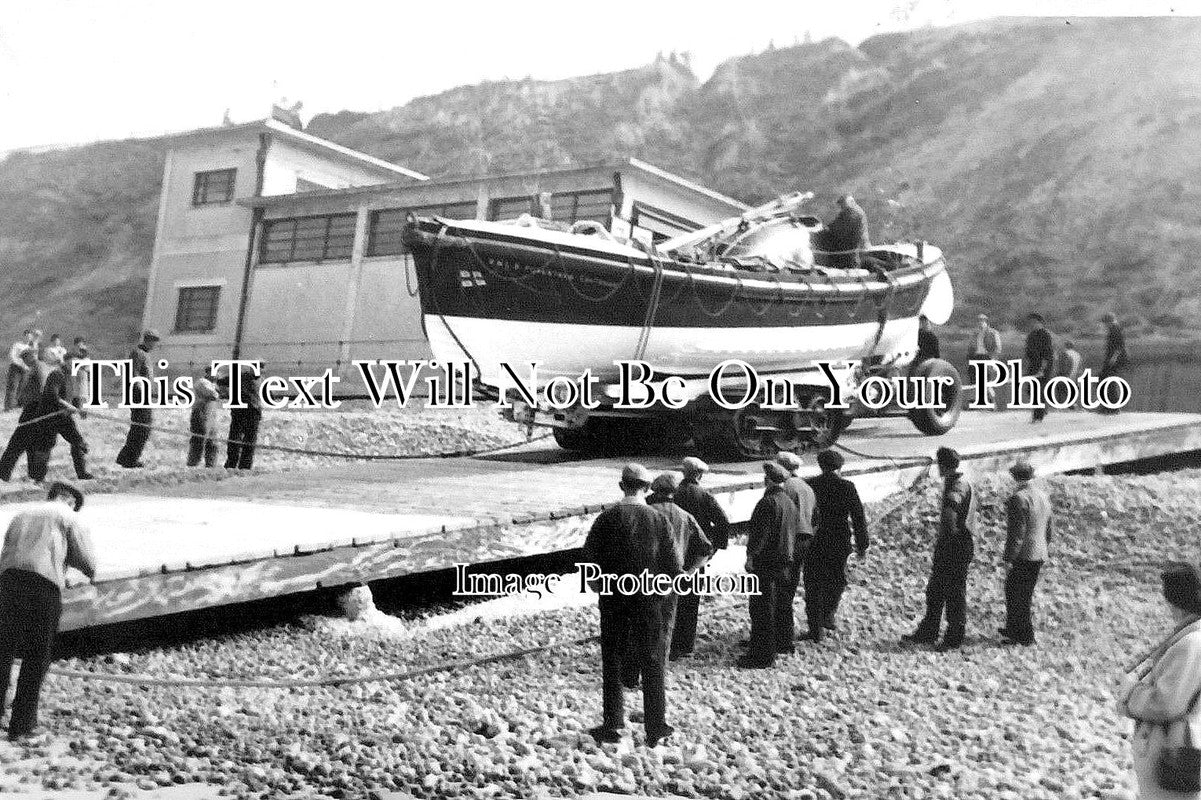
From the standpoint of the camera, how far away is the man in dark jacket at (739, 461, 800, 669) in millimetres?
6207

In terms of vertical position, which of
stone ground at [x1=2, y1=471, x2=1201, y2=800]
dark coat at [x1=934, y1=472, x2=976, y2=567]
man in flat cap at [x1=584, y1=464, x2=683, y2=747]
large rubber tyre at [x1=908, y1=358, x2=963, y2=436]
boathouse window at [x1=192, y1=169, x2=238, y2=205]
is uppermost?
boathouse window at [x1=192, y1=169, x2=238, y2=205]

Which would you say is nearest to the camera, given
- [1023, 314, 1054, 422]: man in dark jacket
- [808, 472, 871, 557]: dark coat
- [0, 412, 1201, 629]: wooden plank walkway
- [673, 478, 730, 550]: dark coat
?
[0, 412, 1201, 629]: wooden plank walkway

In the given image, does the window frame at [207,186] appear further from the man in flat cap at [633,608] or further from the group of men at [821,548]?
the man in flat cap at [633,608]

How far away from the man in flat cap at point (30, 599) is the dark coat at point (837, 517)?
14.5ft

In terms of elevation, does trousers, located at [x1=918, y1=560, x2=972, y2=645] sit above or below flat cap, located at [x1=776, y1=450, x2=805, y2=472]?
below

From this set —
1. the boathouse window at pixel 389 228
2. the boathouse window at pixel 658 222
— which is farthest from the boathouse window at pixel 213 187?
the boathouse window at pixel 658 222

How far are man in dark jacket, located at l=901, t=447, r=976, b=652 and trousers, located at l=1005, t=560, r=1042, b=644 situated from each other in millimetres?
256

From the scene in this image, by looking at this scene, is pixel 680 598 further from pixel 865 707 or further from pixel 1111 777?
pixel 1111 777

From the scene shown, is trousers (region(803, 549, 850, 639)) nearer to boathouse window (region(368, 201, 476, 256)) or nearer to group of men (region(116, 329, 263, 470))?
group of men (region(116, 329, 263, 470))

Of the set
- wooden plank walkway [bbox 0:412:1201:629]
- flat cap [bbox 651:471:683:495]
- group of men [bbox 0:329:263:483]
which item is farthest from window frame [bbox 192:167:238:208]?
flat cap [bbox 651:471:683:495]

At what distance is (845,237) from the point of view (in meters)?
11.5

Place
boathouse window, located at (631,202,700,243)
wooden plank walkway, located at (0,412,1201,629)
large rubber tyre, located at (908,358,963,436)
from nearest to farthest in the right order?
wooden plank walkway, located at (0,412,1201,629)
large rubber tyre, located at (908,358,963,436)
boathouse window, located at (631,202,700,243)

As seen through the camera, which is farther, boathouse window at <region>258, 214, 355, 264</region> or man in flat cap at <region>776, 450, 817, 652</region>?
boathouse window at <region>258, 214, 355, 264</region>

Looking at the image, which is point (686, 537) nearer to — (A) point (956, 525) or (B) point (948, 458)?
(B) point (948, 458)
